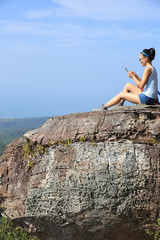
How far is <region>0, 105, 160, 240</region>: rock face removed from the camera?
27.5 ft

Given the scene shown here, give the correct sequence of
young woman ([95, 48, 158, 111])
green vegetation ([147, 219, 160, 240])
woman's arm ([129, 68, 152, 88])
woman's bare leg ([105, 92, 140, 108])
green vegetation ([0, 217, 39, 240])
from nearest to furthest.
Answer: green vegetation ([147, 219, 160, 240])
woman's arm ([129, 68, 152, 88])
young woman ([95, 48, 158, 111])
woman's bare leg ([105, 92, 140, 108])
green vegetation ([0, 217, 39, 240])

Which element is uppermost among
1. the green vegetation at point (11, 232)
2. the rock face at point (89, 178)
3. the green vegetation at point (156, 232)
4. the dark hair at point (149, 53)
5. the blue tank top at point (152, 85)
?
the dark hair at point (149, 53)

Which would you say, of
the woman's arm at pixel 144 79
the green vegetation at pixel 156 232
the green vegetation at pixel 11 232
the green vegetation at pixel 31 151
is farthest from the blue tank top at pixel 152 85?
the green vegetation at pixel 11 232

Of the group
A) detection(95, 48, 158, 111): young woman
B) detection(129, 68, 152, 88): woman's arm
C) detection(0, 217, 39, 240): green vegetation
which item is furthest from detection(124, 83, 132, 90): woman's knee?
detection(0, 217, 39, 240): green vegetation

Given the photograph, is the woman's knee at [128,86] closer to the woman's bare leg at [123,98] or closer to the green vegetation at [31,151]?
the woman's bare leg at [123,98]

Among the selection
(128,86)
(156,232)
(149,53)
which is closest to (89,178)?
(156,232)

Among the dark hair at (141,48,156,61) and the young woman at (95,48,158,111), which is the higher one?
the dark hair at (141,48,156,61)

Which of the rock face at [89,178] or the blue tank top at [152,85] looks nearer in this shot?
the rock face at [89,178]

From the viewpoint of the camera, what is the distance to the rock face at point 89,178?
8.38 meters

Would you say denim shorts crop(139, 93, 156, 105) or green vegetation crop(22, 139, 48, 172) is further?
denim shorts crop(139, 93, 156, 105)

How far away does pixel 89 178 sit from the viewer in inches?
330

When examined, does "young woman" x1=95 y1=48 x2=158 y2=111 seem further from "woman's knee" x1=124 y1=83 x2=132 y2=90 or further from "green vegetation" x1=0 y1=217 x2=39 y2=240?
"green vegetation" x1=0 y1=217 x2=39 y2=240

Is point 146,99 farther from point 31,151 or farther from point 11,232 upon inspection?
point 11,232

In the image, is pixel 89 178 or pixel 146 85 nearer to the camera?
pixel 89 178
